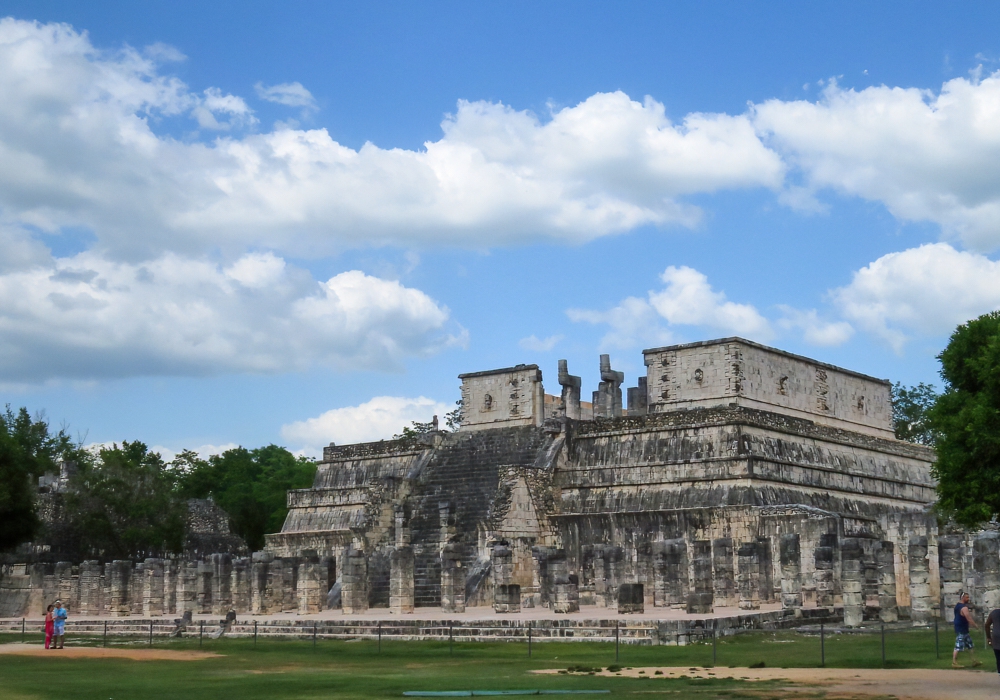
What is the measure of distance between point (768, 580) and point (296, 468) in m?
37.8

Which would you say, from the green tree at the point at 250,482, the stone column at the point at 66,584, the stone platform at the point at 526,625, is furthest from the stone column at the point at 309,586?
the green tree at the point at 250,482

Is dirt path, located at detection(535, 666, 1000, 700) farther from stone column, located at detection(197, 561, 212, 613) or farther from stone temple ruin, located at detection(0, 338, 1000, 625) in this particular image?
stone column, located at detection(197, 561, 212, 613)

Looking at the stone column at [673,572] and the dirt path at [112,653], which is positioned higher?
the stone column at [673,572]

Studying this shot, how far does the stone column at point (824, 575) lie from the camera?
90.0 feet

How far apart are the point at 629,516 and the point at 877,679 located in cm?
1729

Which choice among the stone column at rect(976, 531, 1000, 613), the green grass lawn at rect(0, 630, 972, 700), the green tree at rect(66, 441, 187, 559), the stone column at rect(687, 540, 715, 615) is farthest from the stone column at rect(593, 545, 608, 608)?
the green tree at rect(66, 441, 187, 559)

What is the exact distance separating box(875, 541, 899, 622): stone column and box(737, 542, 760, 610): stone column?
267cm

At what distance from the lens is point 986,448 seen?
26250 mm

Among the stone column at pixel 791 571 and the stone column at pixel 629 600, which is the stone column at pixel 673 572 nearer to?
the stone column at pixel 629 600

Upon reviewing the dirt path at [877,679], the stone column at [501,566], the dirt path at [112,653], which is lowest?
the dirt path at [112,653]

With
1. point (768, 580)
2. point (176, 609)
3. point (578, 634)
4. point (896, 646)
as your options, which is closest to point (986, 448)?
point (768, 580)

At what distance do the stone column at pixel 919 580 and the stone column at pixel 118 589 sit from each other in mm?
24646

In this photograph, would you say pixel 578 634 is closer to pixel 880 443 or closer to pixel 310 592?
pixel 310 592

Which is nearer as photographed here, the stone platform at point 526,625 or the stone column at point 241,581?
the stone platform at point 526,625
